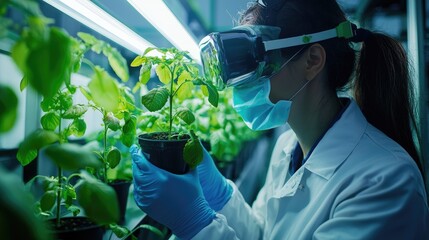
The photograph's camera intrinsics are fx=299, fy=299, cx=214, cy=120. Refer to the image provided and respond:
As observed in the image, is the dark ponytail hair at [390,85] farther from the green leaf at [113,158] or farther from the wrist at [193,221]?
the green leaf at [113,158]

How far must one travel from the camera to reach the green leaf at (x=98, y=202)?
0.38 m

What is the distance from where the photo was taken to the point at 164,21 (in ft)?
3.56

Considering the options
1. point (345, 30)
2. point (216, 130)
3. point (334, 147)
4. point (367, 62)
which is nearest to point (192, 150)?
point (334, 147)

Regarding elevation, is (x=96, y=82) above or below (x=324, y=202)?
above

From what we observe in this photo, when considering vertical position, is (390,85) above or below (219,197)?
above

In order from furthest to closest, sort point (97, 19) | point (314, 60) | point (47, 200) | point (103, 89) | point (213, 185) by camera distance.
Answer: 1. point (213, 185)
2. point (314, 60)
3. point (97, 19)
4. point (47, 200)
5. point (103, 89)

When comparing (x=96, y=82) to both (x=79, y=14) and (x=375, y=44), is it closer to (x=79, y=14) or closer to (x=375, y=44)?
(x=79, y=14)

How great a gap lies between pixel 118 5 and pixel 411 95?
1070 millimetres

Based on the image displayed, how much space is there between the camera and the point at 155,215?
35.9 inches

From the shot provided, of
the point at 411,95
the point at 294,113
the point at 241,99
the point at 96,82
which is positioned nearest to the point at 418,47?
the point at 411,95

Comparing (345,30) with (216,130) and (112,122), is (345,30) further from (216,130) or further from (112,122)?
(216,130)

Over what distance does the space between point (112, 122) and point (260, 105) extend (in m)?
0.53

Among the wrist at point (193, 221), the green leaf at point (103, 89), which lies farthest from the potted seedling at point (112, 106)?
the wrist at point (193, 221)

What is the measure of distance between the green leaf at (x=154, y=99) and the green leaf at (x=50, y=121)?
0.69 feet
